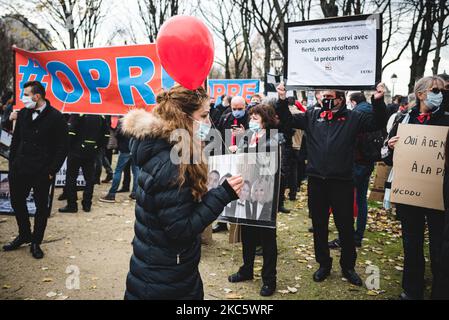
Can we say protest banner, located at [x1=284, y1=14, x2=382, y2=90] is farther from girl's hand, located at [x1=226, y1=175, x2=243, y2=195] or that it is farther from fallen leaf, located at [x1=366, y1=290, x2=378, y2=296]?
fallen leaf, located at [x1=366, y1=290, x2=378, y2=296]

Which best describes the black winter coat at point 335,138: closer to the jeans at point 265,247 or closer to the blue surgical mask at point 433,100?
the blue surgical mask at point 433,100

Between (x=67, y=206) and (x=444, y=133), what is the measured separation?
6644 millimetres

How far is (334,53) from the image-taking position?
374 centimetres

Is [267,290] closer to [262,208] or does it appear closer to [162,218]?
[262,208]

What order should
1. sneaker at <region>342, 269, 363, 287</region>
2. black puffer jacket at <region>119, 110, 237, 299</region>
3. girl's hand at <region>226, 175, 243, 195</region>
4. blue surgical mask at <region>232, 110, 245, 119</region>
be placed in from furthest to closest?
blue surgical mask at <region>232, 110, 245, 119</region> → sneaker at <region>342, 269, 363, 287</region> → girl's hand at <region>226, 175, 243, 195</region> → black puffer jacket at <region>119, 110, 237, 299</region>

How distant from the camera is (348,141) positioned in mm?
4227

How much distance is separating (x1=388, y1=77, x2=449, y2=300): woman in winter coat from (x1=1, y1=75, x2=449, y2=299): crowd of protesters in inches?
0.4

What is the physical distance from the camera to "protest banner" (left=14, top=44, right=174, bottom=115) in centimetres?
472

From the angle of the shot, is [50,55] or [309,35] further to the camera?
[50,55]

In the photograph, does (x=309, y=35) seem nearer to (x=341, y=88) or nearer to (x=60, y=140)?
(x=341, y=88)

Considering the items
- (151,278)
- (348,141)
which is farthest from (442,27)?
(151,278)

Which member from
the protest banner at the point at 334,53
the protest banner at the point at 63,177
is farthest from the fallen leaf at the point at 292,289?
the protest banner at the point at 63,177

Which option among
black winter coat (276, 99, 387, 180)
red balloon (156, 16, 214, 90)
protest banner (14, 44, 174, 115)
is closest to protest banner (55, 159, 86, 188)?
protest banner (14, 44, 174, 115)
